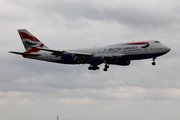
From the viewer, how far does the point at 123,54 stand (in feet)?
264

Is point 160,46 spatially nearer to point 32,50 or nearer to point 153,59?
point 153,59

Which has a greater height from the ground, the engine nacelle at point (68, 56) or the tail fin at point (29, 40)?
the tail fin at point (29, 40)

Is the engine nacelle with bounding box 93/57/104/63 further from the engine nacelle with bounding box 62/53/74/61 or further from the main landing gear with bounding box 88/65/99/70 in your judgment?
the main landing gear with bounding box 88/65/99/70

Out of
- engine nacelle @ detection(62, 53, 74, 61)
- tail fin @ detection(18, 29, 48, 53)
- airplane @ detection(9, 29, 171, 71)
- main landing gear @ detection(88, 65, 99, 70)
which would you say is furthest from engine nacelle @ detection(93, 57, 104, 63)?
tail fin @ detection(18, 29, 48, 53)

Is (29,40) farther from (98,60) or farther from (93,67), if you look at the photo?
(98,60)

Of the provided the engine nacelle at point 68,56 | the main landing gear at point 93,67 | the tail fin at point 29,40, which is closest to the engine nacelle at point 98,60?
the engine nacelle at point 68,56

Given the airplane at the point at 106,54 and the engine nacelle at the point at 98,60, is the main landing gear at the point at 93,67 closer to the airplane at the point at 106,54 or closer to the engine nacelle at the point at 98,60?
the airplane at the point at 106,54

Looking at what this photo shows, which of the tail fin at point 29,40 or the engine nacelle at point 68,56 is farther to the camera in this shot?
the tail fin at point 29,40

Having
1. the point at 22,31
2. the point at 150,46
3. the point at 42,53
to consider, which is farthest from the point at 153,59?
the point at 22,31

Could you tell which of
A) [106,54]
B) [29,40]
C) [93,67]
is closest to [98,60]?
[106,54]

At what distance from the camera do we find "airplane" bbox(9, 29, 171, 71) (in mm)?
79625

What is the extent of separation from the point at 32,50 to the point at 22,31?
6.73 meters

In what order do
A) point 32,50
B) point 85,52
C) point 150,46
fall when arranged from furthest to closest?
1. point 32,50
2. point 85,52
3. point 150,46

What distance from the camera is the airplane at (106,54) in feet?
261
